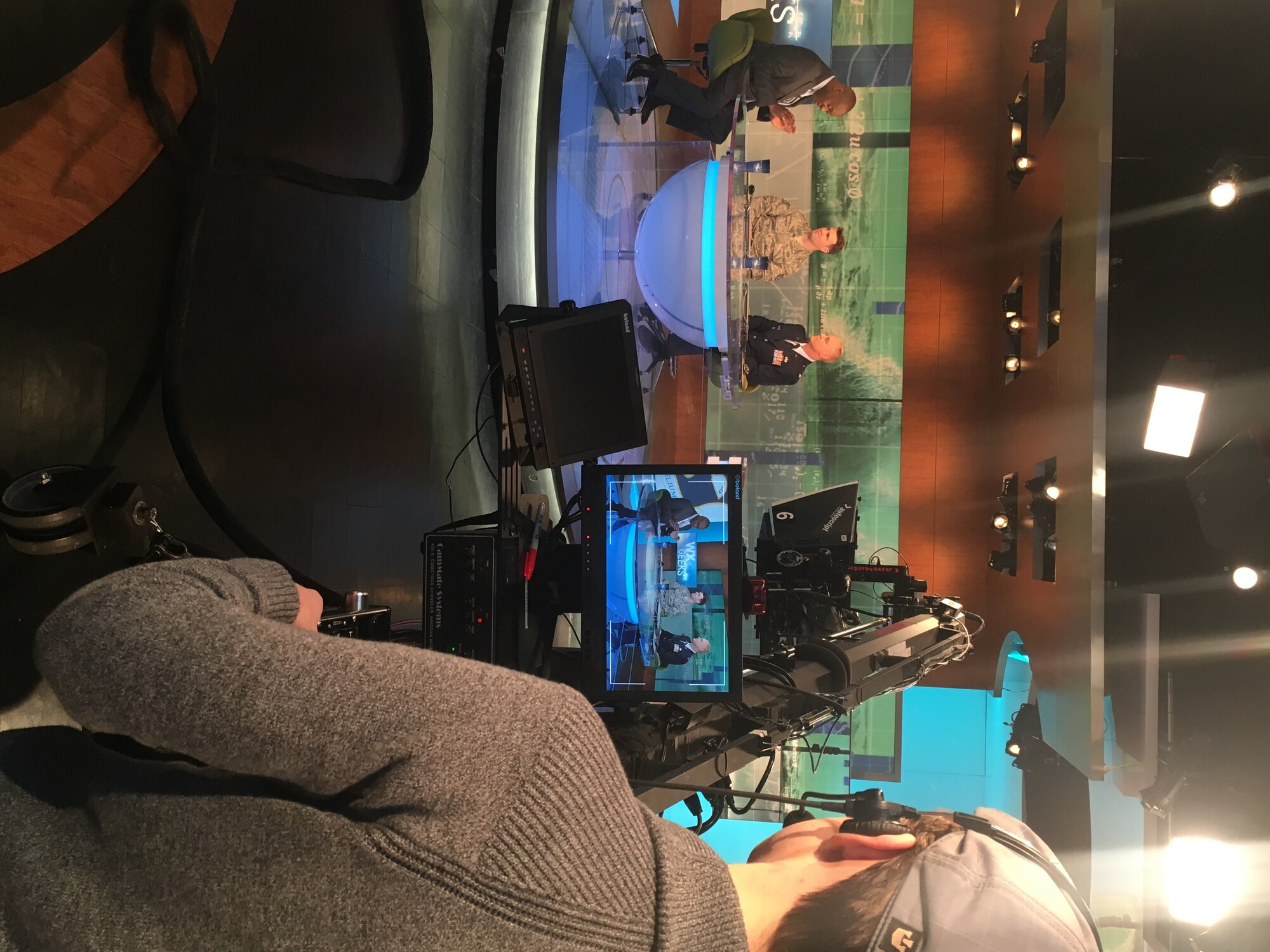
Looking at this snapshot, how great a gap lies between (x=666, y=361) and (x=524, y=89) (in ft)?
5.96

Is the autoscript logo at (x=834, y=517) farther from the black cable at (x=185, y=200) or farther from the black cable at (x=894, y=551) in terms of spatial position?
the black cable at (x=185, y=200)

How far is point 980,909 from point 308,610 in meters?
1.06

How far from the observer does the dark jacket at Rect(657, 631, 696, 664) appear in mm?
2129

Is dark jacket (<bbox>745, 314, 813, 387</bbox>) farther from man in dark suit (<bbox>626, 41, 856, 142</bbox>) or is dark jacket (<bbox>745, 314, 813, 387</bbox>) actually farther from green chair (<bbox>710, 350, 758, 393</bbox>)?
man in dark suit (<bbox>626, 41, 856, 142</bbox>)

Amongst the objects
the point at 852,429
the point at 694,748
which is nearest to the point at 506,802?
the point at 694,748

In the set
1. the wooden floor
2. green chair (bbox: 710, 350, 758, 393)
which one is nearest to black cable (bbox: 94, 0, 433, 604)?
the wooden floor

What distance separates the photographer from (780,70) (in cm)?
407

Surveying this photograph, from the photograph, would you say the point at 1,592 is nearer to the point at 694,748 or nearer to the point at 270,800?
the point at 270,800

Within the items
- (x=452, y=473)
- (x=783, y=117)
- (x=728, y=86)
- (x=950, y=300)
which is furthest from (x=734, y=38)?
(x=452, y=473)

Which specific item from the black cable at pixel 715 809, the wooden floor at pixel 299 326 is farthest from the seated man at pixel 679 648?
the wooden floor at pixel 299 326

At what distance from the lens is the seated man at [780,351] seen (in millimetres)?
4715

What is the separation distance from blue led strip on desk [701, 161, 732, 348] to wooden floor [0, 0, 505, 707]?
101cm

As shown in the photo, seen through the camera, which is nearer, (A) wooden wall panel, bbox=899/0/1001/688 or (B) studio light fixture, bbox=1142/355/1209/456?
(B) studio light fixture, bbox=1142/355/1209/456

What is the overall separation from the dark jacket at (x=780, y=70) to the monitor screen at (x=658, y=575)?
282cm
